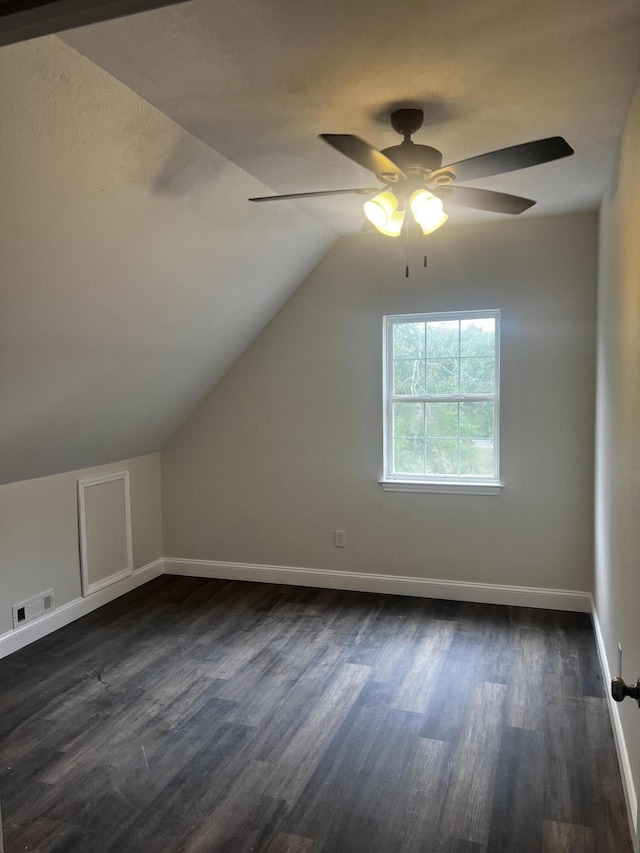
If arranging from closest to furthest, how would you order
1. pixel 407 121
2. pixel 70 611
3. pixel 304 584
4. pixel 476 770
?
pixel 407 121 < pixel 476 770 < pixel 70 611 < pixel 304 584

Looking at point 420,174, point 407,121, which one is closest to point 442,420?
point 420,174

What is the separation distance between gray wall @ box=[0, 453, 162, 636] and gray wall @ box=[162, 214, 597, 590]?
92cm

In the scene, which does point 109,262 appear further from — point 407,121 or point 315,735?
point 315,735

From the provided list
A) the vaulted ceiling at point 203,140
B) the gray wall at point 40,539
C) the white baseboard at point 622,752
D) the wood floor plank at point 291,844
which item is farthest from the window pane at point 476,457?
the wood floor plank at point 291,844

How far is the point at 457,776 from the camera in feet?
8.05

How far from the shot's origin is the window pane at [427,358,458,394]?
436cm

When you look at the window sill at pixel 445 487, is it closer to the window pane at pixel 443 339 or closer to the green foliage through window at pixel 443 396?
the green foliage through window at pixel 443 396

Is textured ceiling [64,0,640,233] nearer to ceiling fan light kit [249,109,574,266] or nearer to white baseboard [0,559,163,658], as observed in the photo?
ceiling fan light kit [249,109,574,266]

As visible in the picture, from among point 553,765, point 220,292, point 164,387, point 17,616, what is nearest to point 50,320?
point 220,292

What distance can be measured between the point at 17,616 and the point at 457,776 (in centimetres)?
260

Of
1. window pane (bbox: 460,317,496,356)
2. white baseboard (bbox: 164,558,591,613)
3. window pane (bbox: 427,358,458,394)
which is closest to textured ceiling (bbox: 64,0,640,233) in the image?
window pane (bbox: 460,317,496,356)

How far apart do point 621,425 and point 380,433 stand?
6.68 feet

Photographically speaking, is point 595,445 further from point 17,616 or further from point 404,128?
point 17,616

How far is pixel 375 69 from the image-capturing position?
2064 mm
